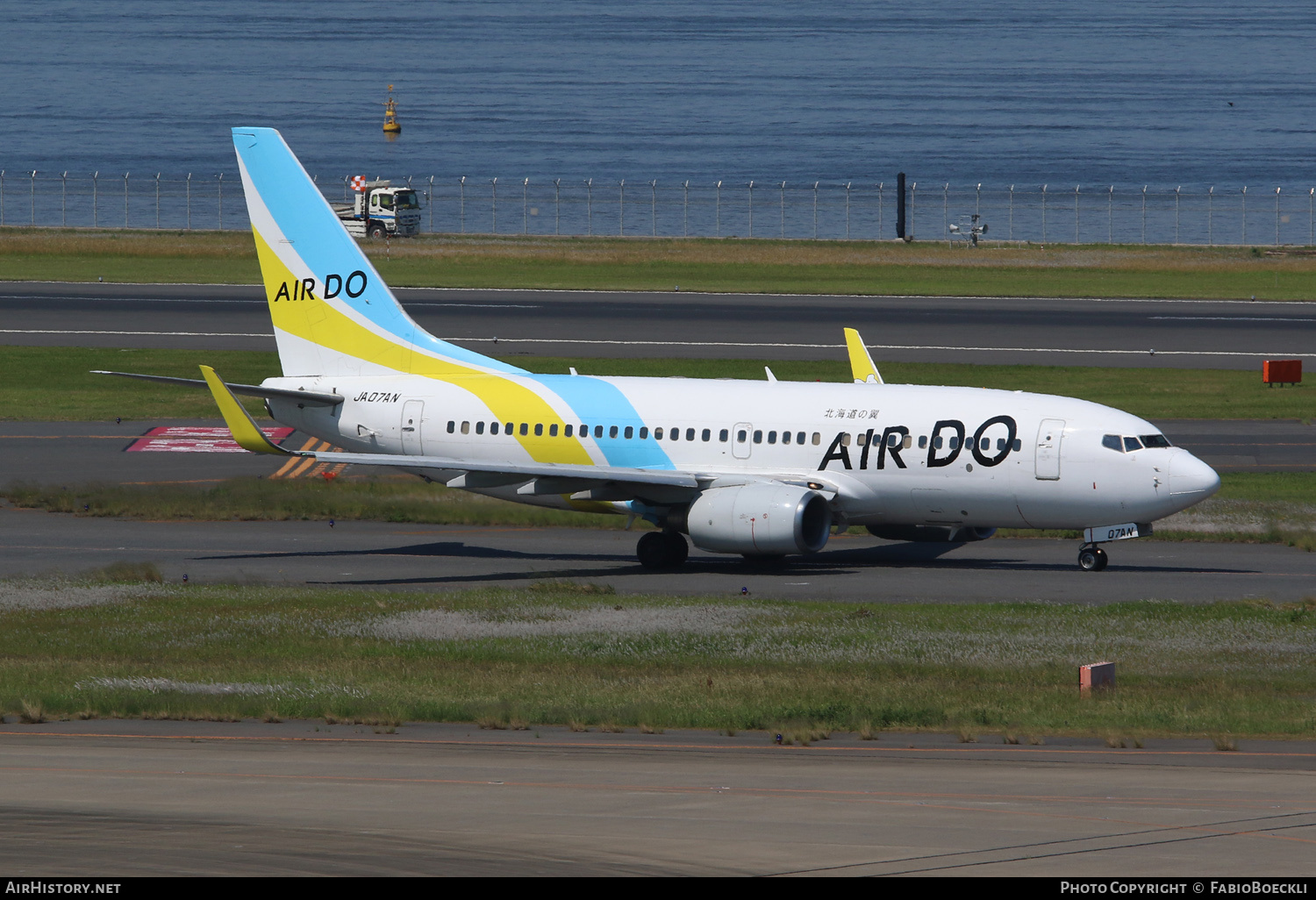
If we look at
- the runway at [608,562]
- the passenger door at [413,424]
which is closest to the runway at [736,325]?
the runway at [608,562]

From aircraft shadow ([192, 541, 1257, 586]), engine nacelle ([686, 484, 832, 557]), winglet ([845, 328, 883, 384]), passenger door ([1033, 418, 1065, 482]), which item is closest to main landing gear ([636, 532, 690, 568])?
aircraft shadow ([192, 541, 1257, 586])

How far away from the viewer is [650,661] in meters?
28.7

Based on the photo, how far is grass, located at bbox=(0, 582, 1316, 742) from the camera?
2436 cm

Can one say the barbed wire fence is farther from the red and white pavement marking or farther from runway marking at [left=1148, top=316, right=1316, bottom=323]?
the red and white pavement marking

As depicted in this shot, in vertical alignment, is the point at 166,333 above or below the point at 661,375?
above

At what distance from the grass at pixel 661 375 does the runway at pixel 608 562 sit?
57.7 feet

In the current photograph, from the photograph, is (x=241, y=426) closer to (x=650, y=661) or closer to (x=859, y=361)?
(x=650, y=661)

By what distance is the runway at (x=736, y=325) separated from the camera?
238 ft

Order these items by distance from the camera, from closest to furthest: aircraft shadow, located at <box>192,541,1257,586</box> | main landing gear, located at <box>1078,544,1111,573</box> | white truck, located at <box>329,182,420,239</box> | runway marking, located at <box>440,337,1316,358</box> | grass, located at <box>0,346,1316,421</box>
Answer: main landing gear, located at <box>1078,544,1111,573</box> < aircraft shadow, located at <box>192,541,1257,586</box> < grass, located at <box>0,346,1316,421</box> < runway marking, located at <box>440,337,1316,358</box> < white truck, located at <box>329,182,420,239</box>

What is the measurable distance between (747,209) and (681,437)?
122 meters

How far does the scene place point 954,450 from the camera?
38.4 m

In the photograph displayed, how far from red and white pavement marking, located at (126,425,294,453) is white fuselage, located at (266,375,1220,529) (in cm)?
1266

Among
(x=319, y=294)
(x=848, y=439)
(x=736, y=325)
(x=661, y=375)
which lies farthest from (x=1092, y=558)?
(x=736, y=325)

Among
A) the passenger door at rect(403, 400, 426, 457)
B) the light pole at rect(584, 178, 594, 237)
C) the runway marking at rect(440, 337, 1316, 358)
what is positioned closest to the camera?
the passenger door at rect(403, 400, 426, 457)
